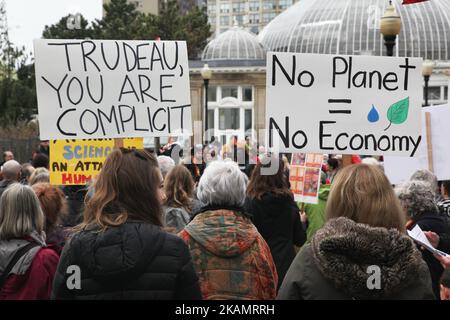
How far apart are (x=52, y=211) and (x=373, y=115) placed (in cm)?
275

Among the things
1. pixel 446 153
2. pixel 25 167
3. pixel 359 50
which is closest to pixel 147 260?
pixel 446 153

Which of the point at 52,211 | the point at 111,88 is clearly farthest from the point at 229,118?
the point at 52,211

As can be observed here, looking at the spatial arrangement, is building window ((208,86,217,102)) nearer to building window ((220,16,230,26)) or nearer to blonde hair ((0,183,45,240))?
blonde hair ((0,183,45,240))

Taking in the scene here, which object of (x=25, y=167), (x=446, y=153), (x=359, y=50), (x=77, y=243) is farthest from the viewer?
(x=359, y=50)

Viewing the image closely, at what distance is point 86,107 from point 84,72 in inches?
12.7

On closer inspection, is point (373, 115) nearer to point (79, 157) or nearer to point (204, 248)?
point (204, 248)

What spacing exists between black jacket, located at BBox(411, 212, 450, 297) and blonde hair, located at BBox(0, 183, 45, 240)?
2.62m

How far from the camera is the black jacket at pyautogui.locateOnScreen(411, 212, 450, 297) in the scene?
17.4ft

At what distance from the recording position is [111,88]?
21.7ft

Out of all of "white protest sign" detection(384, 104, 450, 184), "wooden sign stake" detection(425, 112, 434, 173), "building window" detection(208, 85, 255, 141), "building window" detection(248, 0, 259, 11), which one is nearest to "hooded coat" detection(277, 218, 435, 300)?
"white protest sign" detection(384, 104, 450, 184)

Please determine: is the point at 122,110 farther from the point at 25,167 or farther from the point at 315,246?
the point at 25,167

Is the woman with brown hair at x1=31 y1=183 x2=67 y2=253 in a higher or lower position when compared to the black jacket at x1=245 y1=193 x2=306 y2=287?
higher

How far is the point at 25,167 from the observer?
10.6 metres

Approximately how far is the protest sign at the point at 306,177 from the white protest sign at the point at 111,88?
7.08ft
